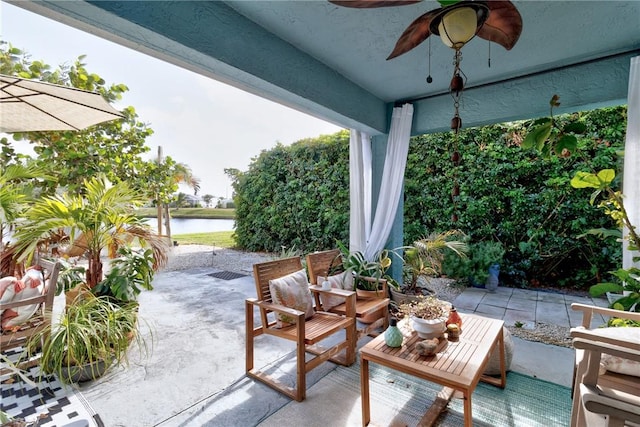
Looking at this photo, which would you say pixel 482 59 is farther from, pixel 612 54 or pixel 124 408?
pixel 124 408

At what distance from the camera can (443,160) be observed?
16.2 feet

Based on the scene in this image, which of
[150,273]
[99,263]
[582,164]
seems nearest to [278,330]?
[150,273]

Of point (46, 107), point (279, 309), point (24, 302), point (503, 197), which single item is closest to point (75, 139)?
point (46, 107)

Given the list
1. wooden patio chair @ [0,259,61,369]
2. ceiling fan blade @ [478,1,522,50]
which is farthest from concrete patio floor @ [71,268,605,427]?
ceiling fan blade @ [478,1,522,50]

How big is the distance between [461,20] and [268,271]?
209cm

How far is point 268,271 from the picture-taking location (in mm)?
2521

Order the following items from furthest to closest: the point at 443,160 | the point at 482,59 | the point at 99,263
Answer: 1. the point at 443,160
2. the point at 482,59
3. the point at 99,263

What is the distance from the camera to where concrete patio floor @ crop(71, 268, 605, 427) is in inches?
75.4

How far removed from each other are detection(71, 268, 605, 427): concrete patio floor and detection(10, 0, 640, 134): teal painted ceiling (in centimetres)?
207

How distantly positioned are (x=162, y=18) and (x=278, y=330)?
2.21 metres

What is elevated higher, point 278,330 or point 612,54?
point 612,54

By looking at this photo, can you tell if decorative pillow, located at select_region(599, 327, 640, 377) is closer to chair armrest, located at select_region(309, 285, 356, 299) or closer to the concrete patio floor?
the concrete patio floor

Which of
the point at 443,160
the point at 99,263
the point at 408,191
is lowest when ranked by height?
the point at 99,263

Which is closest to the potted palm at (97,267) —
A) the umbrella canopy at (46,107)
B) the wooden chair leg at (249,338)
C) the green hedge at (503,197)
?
the umbrella canopy at (46,107)
